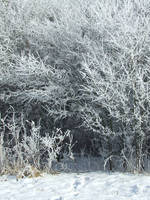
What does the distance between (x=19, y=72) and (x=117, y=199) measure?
4.09m

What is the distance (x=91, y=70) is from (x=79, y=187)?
8.59ft

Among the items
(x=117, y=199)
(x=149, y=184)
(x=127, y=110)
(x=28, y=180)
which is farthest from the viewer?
(x=127, y=110)

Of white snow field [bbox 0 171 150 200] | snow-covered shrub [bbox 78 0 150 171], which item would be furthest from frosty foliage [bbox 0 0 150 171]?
white snow field [bbox 0 171 150 200]

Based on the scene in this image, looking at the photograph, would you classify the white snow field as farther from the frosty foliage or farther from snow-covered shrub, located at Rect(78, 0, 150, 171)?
snow-covered shrub, located at Rect(78, 0, 150, 171)

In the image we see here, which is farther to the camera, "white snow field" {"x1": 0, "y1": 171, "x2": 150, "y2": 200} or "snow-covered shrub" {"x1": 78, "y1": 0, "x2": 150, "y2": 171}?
"snow-covered shrub" {"x1": 78, "y1": 0, "x2": 150, "y2": 171}

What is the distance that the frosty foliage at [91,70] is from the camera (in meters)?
6.02

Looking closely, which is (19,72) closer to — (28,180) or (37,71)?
(37,71)

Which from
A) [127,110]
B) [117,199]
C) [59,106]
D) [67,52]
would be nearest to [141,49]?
[127,110]

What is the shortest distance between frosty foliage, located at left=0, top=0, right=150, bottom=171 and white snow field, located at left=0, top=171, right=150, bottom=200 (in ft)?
1.96

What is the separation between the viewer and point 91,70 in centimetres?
653

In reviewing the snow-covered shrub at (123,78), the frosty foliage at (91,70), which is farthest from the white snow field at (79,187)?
the snow-covered shrub at (123,78)

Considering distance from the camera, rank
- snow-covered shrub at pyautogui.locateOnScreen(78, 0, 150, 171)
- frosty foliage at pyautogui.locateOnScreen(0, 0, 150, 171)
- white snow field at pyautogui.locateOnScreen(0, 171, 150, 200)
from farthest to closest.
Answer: frosty foliage at pyautogui.locateOnScreen(0, 0, 150, 171)
snow-covered shrub at pyautogui.locateOnScreen(78, 0, 150, 171)
white snow field at pyautogui.locateOnScreen(0, 171, 150, 200)

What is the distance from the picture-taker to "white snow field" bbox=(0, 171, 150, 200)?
4230 millimetres

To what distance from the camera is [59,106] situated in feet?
24.5
